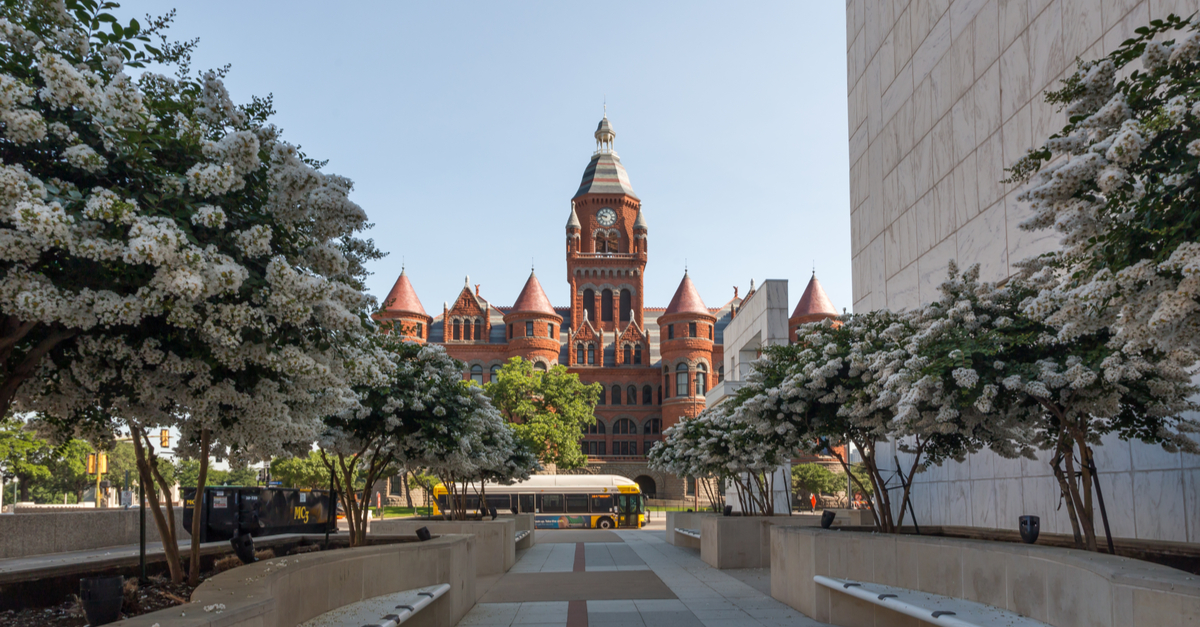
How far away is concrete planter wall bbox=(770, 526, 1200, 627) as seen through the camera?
623 centimetres

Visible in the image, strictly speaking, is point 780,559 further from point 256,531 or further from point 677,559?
point 256,531

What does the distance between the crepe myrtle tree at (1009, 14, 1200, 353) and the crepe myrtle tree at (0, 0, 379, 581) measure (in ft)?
16.3

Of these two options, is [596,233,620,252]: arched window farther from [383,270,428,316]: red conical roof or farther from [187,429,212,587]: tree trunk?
[187,429,212,587]: tree trunk

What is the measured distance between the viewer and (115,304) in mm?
5211

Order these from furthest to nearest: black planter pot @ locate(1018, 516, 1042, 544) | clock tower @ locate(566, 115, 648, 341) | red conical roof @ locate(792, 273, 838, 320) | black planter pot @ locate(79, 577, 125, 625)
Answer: clock tower @ locate(566, 115, 648, 341) < red conical roof @ locate(792, 273, 838, 320) < black planter pot @ locate(1018, 516, 1042, 544) < black planter pot @ locate(79, 577, 125, 625)

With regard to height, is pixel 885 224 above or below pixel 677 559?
above

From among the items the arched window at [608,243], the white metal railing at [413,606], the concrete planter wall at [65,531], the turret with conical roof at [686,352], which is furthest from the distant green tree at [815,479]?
the white metal railing at [413,606]

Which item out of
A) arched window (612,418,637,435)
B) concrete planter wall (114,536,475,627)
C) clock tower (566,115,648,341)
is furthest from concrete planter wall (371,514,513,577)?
clock tower (566,115,648,341)

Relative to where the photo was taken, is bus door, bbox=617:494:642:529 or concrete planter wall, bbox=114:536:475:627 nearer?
concrete planter wall, bbox=114:536:475:627

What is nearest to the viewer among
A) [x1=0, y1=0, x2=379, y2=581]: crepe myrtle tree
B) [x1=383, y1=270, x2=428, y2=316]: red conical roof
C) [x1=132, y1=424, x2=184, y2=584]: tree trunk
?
[x1=0, y1=0, x2=379, y2=581]: crepe myrtle tree

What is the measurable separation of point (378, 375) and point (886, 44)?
21.7 metres

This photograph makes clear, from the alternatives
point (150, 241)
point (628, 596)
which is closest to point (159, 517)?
point (150, 241)

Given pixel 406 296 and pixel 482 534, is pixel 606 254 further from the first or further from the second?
pixel 482 534

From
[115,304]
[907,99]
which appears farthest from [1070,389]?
[907,99]
